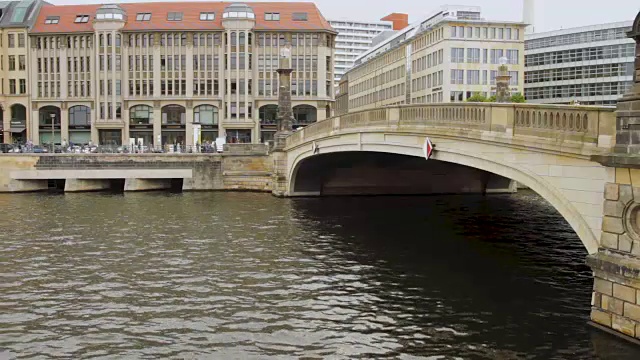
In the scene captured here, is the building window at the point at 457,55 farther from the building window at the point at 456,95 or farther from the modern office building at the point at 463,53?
the building window at the point at 456,95

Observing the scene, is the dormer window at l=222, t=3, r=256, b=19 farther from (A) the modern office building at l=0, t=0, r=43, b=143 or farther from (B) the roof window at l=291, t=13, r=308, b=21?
(A) the modern office building at l=0, t=0, r=43, b=143

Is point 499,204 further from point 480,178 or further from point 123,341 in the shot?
point 123,341

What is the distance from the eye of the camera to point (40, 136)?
274ft

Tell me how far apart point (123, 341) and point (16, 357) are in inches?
84.7

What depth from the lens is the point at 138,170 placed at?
57.8 m

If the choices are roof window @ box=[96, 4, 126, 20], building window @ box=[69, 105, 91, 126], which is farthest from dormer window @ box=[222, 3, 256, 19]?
building window @ box=[69, 105, 91, 126]

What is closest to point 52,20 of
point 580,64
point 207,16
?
point 207,16

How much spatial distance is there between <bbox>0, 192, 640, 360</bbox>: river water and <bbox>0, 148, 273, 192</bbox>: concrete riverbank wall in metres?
18.3

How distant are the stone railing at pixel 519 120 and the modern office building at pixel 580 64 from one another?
206 ft

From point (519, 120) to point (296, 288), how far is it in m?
7.75

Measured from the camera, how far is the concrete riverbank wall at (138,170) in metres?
57.5

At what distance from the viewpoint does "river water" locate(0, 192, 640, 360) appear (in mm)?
15797

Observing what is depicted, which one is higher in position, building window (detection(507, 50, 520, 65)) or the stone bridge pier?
building window (detection(507, 50, 520, 65))

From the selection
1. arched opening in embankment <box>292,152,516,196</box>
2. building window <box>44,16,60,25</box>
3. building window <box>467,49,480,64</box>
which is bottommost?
arched opening in embankment <box>292,152,516,196</box>
